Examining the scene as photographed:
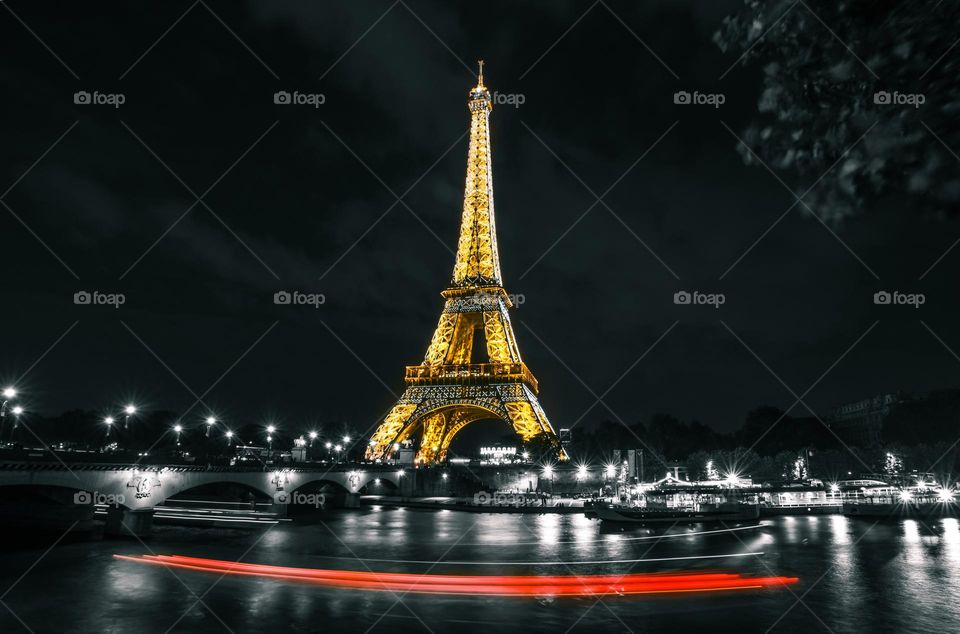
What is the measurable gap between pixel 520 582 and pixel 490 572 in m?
3.03

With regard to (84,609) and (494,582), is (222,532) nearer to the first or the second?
(84,609)

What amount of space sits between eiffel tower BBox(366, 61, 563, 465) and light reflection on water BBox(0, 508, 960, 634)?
1301 inches

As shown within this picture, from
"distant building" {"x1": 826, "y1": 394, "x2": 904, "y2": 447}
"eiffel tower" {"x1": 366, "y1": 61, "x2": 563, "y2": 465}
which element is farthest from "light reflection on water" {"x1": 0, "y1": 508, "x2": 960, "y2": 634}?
"distant building" {"x1": 826, "y1": 394, "x2": 904, "y2": 447}

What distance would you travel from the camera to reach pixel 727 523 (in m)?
48.8

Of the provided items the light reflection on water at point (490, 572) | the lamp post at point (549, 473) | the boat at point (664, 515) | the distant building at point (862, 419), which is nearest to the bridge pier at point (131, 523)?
the light reflection on water at point (490, 572)

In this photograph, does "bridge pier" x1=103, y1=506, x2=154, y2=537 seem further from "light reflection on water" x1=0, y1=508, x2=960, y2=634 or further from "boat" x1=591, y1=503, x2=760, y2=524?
"boat" x1=591, y1=503, x2=760, y2=524

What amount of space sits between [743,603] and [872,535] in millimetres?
28545

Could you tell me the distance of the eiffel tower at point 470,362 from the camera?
259 ft

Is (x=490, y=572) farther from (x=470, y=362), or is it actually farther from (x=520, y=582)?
(x=470, y=362)

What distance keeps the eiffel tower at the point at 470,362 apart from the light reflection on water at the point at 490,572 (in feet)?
108

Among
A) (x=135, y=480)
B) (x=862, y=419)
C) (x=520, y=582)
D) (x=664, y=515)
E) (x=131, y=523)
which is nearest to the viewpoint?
(x=520, y=582)

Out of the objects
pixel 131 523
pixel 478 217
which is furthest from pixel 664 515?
pixel 478 217

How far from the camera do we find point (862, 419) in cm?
17388

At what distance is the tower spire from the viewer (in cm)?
8888
